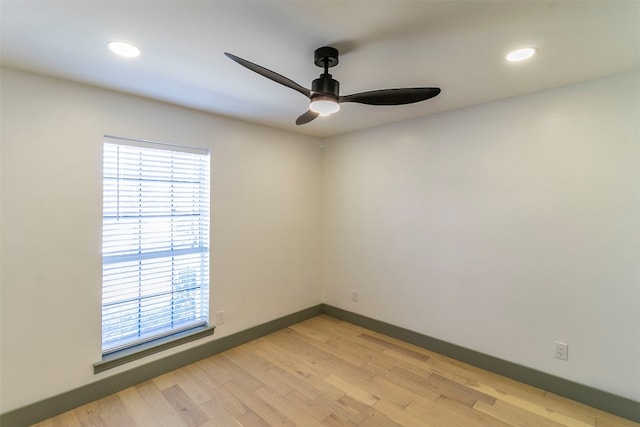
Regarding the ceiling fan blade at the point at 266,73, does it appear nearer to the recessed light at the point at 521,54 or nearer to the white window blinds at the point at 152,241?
the recessed light at the point at 521,54

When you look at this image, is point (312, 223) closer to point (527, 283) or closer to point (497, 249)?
point (497, 249)

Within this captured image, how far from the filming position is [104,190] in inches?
92.7

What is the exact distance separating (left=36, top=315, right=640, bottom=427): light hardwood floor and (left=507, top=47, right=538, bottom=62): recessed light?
7.98 ft

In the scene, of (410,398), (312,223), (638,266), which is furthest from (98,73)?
(638,266)

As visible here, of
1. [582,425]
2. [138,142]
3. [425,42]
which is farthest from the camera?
[138,142]

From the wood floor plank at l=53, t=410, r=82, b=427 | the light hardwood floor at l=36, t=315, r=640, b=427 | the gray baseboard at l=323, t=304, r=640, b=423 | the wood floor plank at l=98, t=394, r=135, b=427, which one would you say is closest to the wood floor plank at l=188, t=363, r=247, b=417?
the light hardwood floor at l=36, t=315, r=640, b=427

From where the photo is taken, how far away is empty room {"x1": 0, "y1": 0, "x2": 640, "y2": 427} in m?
1.63

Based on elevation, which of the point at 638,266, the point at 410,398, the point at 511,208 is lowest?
the point at 410,398

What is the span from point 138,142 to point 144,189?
40 cm

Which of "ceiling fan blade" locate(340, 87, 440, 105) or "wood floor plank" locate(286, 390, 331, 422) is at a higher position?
"ceiling fan blade" locate(340, 87, 440, 105)

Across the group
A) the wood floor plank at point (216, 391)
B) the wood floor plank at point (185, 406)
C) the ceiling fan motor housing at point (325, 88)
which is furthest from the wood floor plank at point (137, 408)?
the ceiling fan motor housing at point (325, 88)

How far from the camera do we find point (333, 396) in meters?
2.31

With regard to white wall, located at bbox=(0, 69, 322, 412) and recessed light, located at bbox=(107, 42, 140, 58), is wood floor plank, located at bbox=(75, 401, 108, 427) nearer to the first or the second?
white wall, located at bbox=(0, 69, 322, 412)

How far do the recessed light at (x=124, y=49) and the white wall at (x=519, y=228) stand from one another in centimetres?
247
